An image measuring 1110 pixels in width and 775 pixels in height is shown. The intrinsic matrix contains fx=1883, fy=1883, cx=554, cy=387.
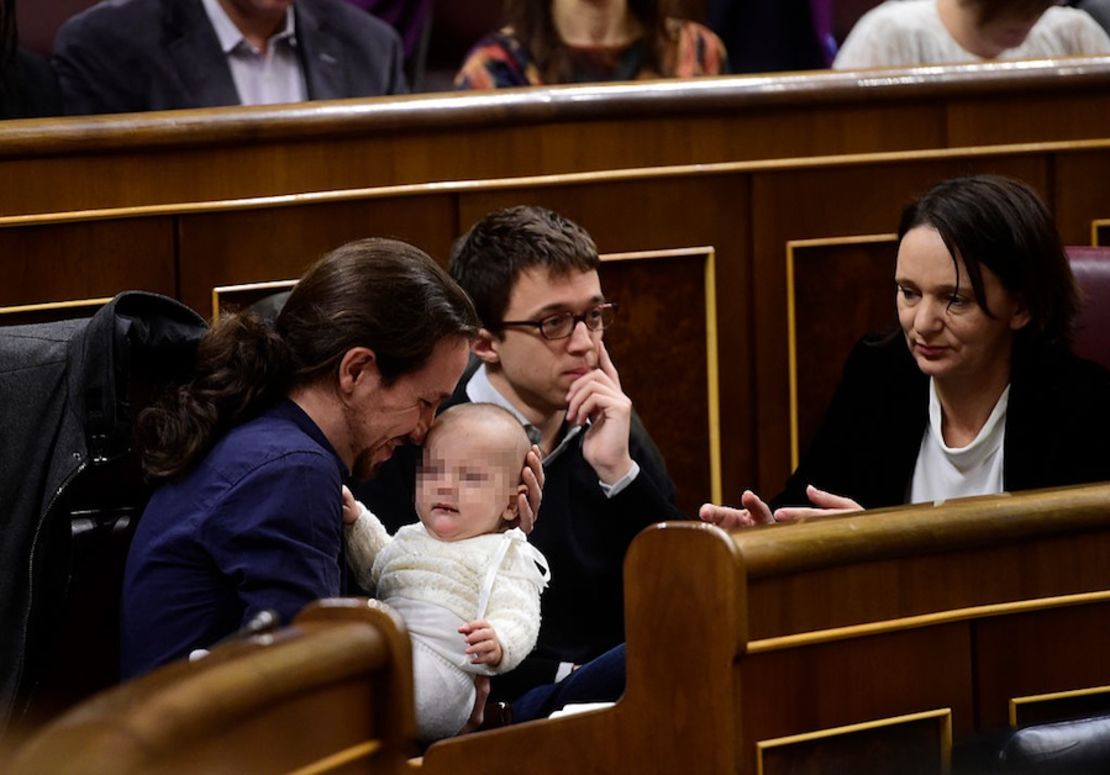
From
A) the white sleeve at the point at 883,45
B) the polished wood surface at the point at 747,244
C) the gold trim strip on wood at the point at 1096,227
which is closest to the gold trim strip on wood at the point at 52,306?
the polished wood surface at the point at 747,244

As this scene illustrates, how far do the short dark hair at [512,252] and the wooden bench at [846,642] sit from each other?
0.64 meters

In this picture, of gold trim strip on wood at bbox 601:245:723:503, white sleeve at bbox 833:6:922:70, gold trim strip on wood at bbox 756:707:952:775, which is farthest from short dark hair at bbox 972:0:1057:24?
gold trim strip on wood at bbox 756:707:952:775

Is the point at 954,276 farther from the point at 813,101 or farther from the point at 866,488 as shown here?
the point at 813,101

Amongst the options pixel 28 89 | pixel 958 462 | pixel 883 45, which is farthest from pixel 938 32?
pixel 28 89

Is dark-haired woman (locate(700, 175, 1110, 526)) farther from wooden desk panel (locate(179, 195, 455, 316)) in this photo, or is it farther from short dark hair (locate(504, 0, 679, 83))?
short dark hair (locate(504, 0, 679, 83))

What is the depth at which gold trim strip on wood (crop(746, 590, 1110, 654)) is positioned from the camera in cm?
136

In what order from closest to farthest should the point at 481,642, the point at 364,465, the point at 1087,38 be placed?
the point at 481,642, the point at 364,465, the point at 1087,38

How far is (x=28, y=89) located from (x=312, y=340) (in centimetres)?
95

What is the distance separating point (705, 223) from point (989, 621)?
1.03 m

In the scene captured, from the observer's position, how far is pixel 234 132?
2133 mm

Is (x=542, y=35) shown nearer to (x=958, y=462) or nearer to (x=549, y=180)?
(x=549, y=180)

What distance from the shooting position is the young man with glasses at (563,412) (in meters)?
1.88

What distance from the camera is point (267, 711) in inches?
40.0

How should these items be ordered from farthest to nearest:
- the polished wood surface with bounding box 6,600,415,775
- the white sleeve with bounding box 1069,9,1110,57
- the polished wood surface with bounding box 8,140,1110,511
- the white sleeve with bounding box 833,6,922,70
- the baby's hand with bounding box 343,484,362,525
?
the white sleeve with bounding box 1069,9,1110,57, the white sleeve with bounding box 833,6,922,70, the polished wood surface with bounding box 8,140,1110,511, the baby's hand with bounding box 343,484,362,525, the polished wood surface with bounding box 6,600,415,775
